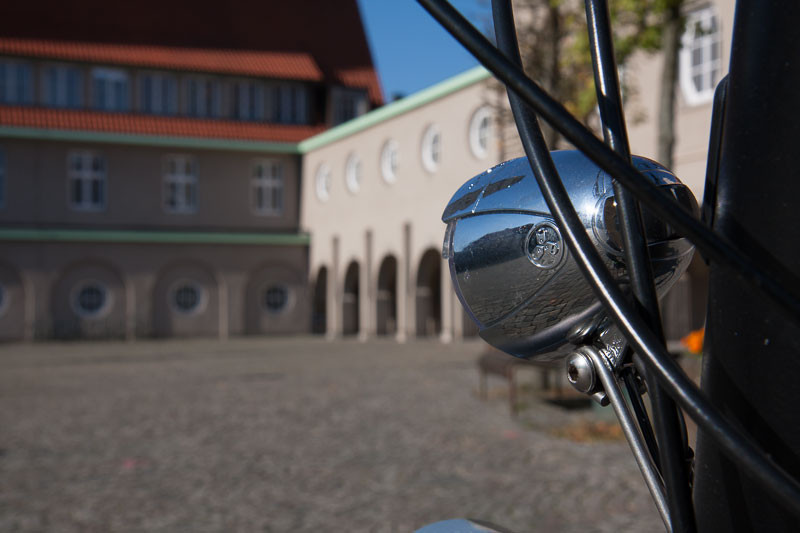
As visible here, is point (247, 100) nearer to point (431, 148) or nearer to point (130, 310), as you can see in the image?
point (130, 310)

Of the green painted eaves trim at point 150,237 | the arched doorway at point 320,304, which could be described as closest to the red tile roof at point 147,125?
the green painted eaves trim at point 150,237

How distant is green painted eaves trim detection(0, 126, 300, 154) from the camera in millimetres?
29656

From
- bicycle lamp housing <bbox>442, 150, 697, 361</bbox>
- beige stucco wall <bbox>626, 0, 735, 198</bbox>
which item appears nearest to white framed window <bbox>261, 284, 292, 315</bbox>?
beige stucco wall <bbox>626, 0, 735, 198</bbox>

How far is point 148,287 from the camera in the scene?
100 feet

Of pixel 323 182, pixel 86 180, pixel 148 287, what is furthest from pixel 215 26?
pixel 148 287

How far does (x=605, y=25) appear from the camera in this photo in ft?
2.64

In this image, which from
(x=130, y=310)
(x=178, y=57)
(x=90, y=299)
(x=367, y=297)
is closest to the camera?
(x=367, y=297)

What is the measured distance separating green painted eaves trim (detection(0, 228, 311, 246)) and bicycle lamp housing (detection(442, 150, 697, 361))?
30791 mm

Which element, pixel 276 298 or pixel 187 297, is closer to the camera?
pixel 187 297

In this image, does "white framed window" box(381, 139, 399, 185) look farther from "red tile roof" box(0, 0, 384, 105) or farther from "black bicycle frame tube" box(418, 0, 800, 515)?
"black bicycle frame tube" box(418, 0, 800, 515)

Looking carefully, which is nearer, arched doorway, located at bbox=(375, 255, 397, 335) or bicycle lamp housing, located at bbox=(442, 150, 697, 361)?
bicycle lamp housing, located at bbox=(442, 150, 697, 361)

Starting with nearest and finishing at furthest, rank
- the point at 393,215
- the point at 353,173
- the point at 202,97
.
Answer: the point at 393,215
the point at 353,173
the point at 202,97

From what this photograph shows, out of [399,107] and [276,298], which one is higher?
[399,107]

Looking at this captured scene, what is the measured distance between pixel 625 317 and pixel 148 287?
102ft
